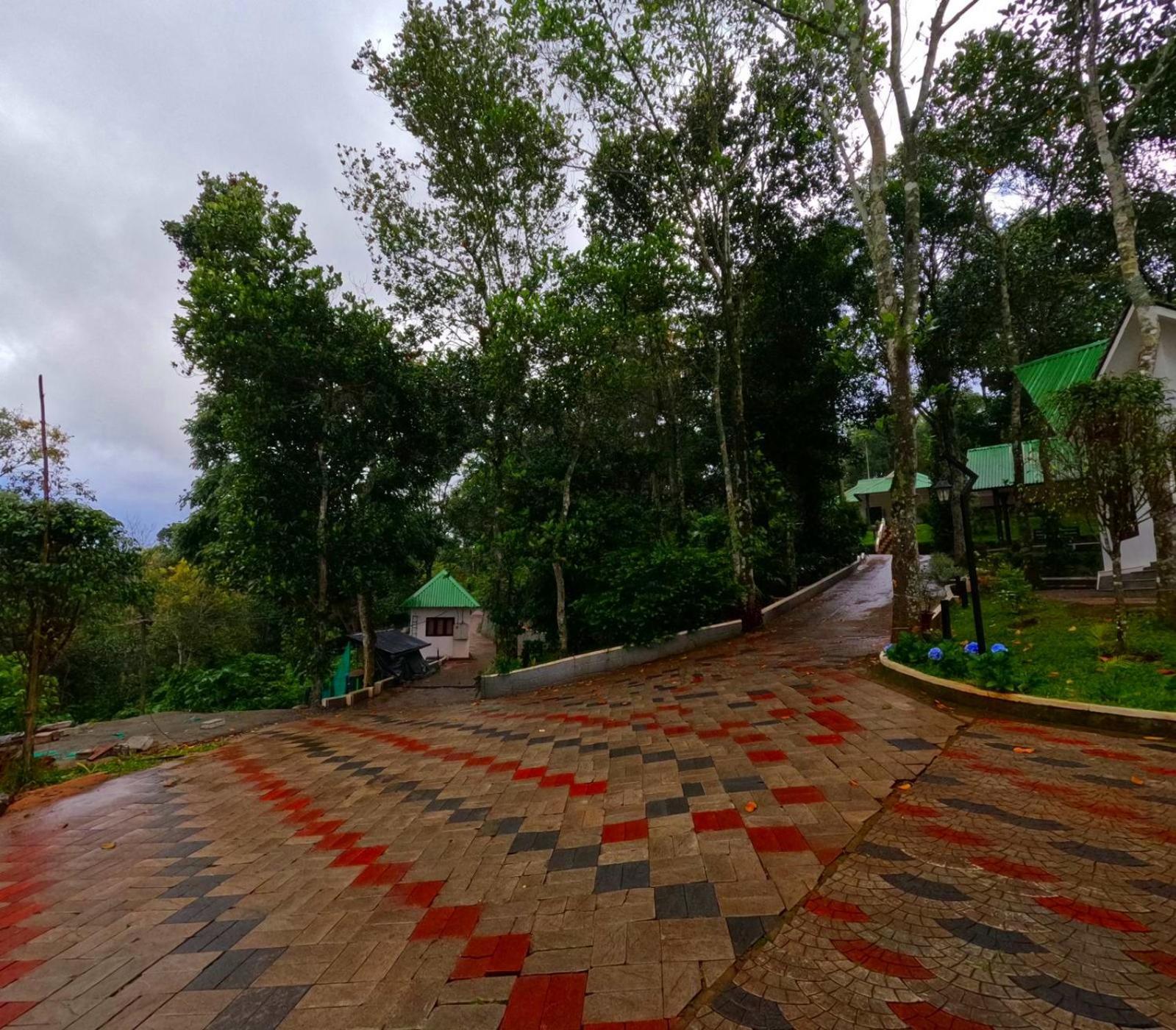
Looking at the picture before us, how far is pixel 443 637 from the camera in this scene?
84.5 ft

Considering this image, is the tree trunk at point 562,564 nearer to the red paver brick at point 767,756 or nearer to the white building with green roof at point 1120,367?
the red paver brick at point 767,756

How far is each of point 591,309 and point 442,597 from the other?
17.4 meters

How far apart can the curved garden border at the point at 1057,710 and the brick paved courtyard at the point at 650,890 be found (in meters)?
0.33

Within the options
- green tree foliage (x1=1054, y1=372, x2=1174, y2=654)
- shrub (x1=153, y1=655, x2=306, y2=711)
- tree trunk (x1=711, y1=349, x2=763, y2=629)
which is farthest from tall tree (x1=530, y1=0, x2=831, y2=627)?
shrub (x1=153, y1=655, x2=306, y2=711)

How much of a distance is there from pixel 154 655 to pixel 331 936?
65.8 feet

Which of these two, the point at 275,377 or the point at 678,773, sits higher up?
the point at 275,377

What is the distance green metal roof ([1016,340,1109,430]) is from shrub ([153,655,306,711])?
1969cm

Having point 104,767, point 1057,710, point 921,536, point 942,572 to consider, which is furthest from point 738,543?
point 921,536

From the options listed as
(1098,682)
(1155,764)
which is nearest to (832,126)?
(1098,682)

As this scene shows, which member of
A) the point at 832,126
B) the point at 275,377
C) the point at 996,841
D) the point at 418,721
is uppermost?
the point at 832,126

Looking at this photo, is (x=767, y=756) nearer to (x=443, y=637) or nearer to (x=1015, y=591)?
(x=1015, y=591)

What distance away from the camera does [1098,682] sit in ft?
17.1

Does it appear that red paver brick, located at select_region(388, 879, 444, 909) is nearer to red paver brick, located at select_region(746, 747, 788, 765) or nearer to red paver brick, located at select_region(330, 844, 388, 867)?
red paver brick, located at select_region(330, 844, 388, 867)

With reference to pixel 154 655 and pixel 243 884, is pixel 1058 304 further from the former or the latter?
pixel 154 655
